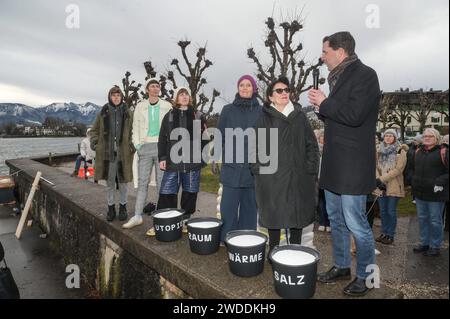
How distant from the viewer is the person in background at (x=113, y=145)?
15.4 feet

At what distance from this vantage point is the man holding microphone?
252 cm

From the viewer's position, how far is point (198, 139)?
4336 mm

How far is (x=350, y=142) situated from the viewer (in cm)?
263

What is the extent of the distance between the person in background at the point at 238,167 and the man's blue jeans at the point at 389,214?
3053mm

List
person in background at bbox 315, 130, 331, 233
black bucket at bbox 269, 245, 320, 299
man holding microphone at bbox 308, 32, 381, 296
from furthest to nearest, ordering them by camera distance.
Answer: person in background at bbox 315, 130, 331, 233 → man holding microphone at bbox 308, 32, 381, 296 → black bucket at bbox 269, 245, 320, 299

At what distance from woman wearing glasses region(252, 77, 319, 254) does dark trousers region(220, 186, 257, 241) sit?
580 mm

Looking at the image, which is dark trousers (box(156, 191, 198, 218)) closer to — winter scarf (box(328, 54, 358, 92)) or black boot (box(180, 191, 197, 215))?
black boot (box(180, 191, 197, 215))

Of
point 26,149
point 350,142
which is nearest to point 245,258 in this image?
point 350,142

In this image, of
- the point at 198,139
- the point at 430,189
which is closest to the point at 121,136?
the point at 198,139

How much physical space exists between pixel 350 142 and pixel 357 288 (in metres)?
1.13

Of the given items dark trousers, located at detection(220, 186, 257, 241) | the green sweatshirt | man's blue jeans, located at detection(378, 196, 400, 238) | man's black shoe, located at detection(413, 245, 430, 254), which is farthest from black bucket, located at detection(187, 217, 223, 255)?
man's black shoe, located at detection(413, 245, 430, 254)

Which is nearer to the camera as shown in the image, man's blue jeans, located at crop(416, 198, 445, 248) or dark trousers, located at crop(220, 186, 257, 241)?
dark trousers, located at crop(220, 186, 257, 241)
